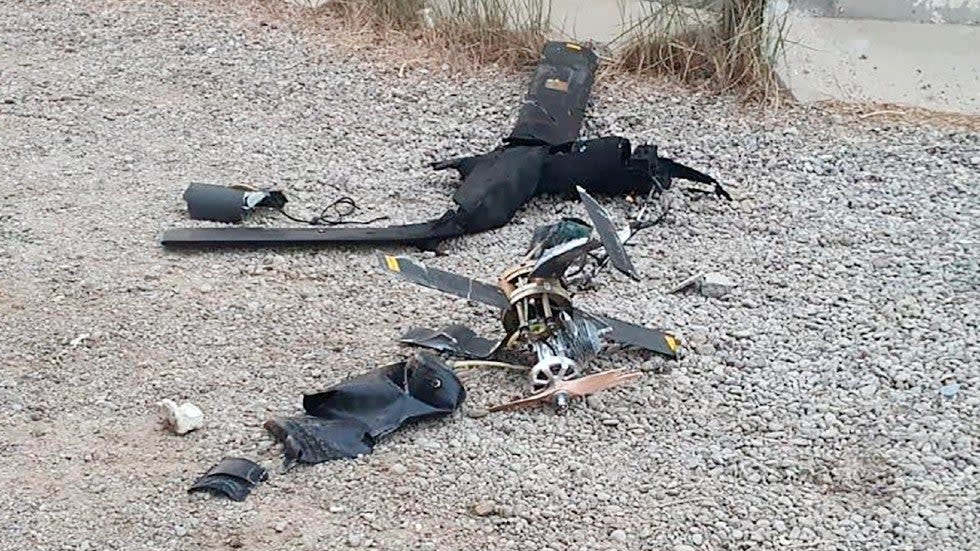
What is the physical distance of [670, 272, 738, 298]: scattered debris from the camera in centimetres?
362

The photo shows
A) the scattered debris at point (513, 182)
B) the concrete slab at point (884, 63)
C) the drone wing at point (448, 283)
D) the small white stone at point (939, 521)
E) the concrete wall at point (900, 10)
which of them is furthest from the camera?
the concrete wall at point (900, 10)

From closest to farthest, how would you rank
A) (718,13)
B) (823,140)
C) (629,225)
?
(629,225)
(823,140)
(718,13)

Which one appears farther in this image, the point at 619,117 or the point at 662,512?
the point at 619,117

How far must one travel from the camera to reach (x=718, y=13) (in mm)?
5020

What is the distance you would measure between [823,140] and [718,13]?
2.48 feet

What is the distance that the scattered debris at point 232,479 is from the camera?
2795 mm

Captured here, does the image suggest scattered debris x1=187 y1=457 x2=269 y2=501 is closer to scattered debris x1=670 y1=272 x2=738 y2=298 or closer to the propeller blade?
the propeller blade

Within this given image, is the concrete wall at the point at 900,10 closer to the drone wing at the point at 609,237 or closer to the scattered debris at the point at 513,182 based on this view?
the scattered debris at the point at 513,182

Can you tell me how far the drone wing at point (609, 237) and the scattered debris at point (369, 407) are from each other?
643 millimetres

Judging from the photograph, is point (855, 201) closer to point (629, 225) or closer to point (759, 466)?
point (629, 225)

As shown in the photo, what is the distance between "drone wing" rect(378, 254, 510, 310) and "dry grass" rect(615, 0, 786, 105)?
72.0 inches

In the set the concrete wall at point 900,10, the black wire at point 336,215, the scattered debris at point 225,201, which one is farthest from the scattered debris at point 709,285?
the concrete wall at point 900,10

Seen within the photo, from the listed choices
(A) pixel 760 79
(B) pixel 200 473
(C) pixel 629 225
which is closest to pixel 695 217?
(C) pixel 629 225

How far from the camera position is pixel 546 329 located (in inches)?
127
